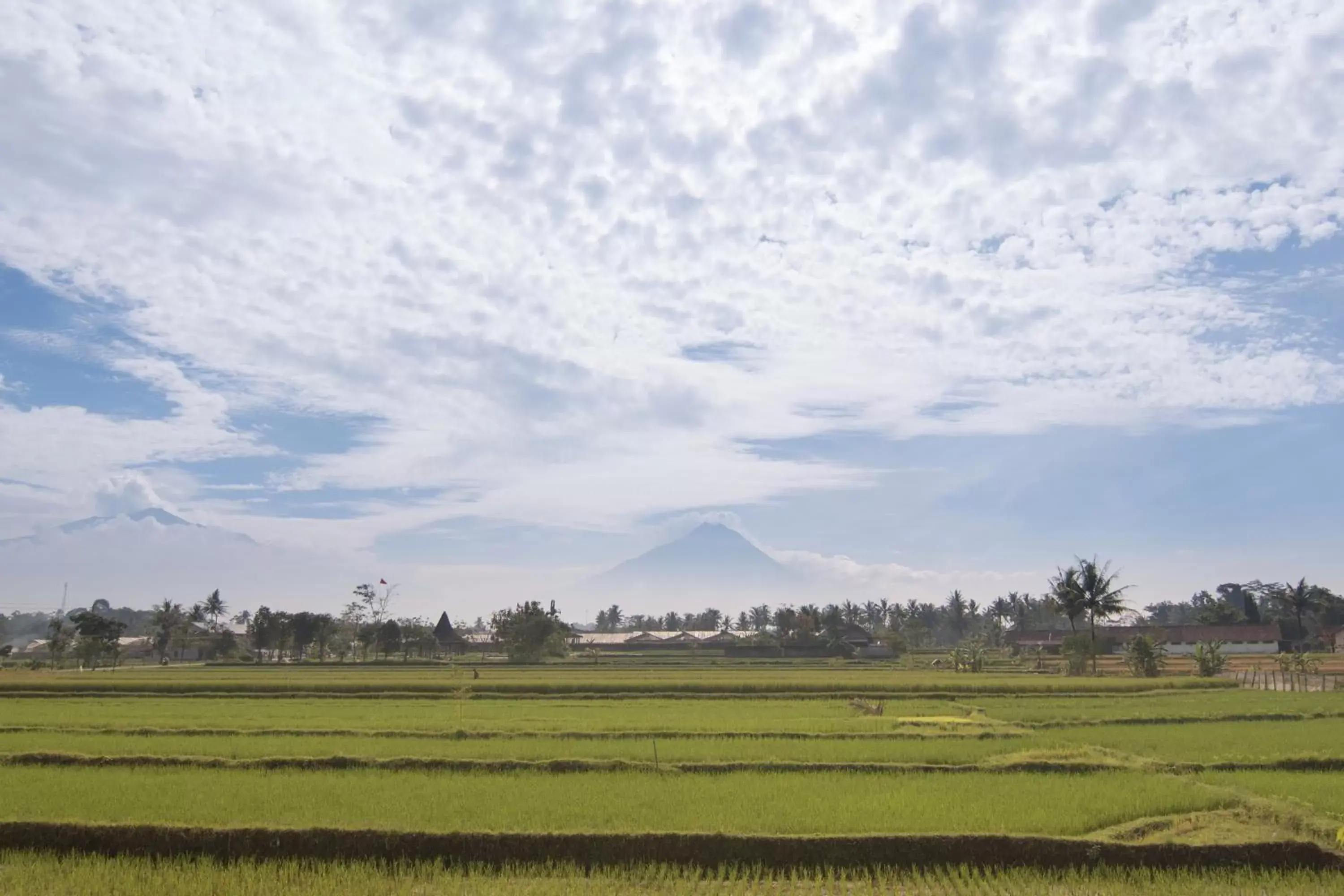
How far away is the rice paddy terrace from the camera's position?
10305mm

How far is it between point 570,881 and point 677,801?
2.81m

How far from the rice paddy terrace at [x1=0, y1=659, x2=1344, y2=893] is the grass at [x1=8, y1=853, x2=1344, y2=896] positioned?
46 millimetres

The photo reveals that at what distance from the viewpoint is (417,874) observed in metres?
10.4

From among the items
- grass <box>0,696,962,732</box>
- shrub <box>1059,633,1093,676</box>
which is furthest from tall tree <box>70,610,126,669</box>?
shrub <box>1059,633,1093,676</box>

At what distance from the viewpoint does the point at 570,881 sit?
994 centimetres

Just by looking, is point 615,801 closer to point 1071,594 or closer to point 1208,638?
point 1071,594

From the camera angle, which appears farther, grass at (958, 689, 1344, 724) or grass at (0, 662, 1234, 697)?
grass at (0, 662, 1234, 697)

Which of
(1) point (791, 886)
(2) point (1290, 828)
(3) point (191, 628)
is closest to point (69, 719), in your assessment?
(1) point (791, 886)

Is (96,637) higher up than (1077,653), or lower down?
lower down

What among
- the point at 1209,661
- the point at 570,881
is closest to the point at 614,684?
the point at 1209,661

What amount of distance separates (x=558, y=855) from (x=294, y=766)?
7026mm

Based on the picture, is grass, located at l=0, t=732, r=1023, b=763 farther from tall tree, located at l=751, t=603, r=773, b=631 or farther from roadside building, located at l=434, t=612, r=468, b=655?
tall tree, located at l=751, t=603, r=773, b=631

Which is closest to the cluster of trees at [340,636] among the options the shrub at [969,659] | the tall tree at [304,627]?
the tall tree at [304,627]

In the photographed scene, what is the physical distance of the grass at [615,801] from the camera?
11.3 metres
